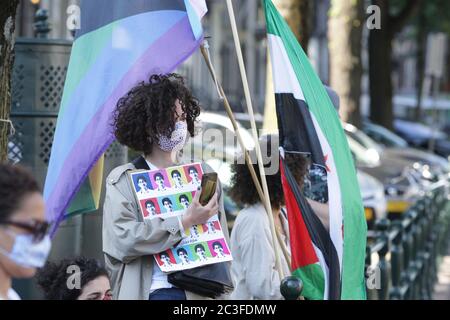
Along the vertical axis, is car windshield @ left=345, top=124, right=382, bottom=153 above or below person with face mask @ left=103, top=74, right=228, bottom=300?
below

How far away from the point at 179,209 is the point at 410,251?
5437mm

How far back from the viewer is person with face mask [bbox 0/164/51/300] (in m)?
2.76

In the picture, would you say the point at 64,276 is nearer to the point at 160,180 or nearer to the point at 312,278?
the point at 160,180

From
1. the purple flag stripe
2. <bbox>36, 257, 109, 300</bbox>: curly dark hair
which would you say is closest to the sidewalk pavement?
the purple flag stripe

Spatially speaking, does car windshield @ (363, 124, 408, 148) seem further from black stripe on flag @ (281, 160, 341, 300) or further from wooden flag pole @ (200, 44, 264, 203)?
wooden flag pole @ (200, 44, 264, 203)

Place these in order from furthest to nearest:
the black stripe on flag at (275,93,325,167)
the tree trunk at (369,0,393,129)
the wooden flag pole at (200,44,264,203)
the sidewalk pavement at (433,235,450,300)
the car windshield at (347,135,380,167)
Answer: the tree trunk at (369,0,393,129) < the car windshield at (347,135,380,167) < the sidewalk pavement at (433,235,450,300) < the black stripe on flag at (275,93,325,167) < the wooden flag pole at (200,44,264,203)

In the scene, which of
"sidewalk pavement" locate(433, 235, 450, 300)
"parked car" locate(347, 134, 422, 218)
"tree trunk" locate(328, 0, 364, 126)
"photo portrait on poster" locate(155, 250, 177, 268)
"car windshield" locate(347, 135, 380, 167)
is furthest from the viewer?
"tree trunk" locate(328, 0, 364, 126)

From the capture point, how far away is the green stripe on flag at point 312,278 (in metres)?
5.27

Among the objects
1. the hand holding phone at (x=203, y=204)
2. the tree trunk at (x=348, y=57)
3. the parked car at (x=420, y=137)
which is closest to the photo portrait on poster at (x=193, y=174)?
the hand holding phone at (x=203, y=204)

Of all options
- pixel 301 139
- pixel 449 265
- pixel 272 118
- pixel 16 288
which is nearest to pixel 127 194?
pixel 301 139

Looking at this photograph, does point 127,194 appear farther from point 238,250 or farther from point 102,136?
point 238,250

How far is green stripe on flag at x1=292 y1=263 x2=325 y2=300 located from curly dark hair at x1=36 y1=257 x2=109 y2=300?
121cm

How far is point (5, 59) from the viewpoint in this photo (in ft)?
16.4

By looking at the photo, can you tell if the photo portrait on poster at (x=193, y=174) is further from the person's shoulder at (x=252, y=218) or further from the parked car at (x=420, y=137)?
the parked car at (x=420, y=137)
